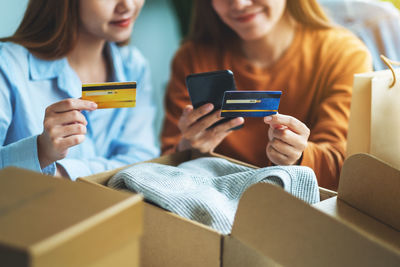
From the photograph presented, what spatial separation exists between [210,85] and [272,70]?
367 millimetres

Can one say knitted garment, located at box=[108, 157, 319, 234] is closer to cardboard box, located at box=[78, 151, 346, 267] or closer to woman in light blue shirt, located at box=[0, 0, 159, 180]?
cardboard box, located at box=[78, 151, 346, 267]

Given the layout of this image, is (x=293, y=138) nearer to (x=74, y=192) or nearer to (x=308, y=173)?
(x=308, y=173)

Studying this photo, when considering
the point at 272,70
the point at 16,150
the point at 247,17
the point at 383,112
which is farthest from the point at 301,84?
the point at 16,150

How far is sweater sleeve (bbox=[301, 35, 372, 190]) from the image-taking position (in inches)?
33.9

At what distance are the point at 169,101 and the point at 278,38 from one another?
37 centimetres

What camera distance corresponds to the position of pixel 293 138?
795mm

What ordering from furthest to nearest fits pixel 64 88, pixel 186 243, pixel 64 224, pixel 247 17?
1. pixel 247 17
2. pixel 64 88
3. pixel 186 243
4. pixel 64 224

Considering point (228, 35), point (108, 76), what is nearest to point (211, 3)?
point (228, 35)

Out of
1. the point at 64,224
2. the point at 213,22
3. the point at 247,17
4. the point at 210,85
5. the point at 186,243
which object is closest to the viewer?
the point at 64,224

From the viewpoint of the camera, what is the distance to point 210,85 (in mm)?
839

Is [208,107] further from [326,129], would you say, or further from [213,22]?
[213,22]

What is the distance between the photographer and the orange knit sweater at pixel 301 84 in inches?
38.8

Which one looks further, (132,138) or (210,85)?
(132,138)

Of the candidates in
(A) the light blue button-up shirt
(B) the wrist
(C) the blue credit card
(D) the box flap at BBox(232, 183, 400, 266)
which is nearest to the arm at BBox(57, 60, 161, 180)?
(A) the light blue button-up shirt
